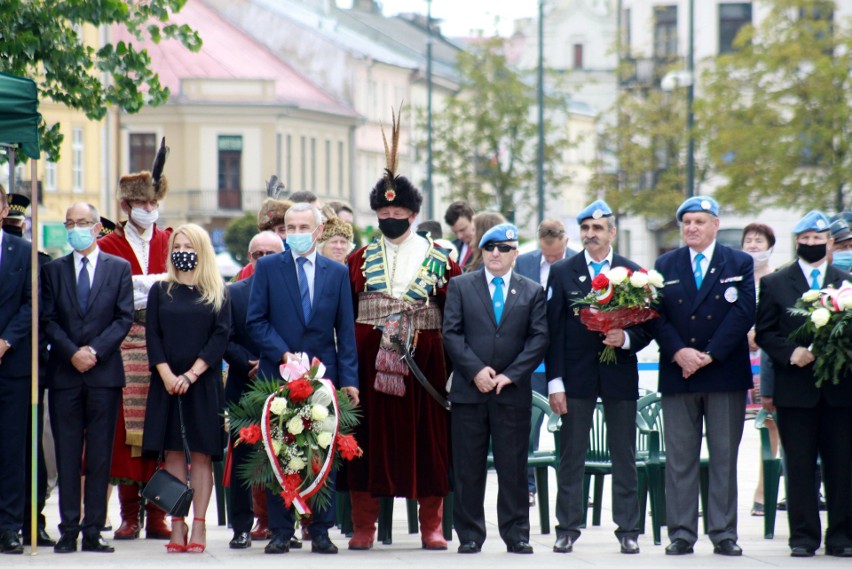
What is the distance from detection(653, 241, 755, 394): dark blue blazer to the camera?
35.9 ft

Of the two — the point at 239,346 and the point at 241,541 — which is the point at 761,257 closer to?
the point at 239,346

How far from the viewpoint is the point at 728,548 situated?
35.5 ft

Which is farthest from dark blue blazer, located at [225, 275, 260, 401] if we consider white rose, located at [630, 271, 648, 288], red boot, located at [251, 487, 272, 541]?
white rose, located at [630, 271, 648, 288]

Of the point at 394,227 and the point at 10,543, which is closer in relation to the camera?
the point at 10,543

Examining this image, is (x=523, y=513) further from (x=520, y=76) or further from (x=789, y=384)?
(x=520, y=76)

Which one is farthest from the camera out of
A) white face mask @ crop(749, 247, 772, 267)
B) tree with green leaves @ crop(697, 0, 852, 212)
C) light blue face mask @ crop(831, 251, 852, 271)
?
tree with green leaves @ crop(697, 0, 852, 212)

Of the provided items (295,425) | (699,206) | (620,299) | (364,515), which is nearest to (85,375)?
(295,425)

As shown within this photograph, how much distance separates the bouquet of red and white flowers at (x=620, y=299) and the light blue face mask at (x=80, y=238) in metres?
3.06

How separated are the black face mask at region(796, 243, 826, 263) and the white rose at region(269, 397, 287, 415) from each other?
3342 mm

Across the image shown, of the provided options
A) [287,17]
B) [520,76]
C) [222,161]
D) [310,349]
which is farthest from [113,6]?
[287,17]

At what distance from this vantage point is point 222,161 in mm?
77875

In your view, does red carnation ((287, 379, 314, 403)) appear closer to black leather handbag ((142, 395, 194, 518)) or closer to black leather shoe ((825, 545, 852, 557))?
black leather handbag ((142, 395, 194, 518))

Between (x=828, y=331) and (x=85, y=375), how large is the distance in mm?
4476

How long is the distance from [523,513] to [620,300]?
1451 millimetres
